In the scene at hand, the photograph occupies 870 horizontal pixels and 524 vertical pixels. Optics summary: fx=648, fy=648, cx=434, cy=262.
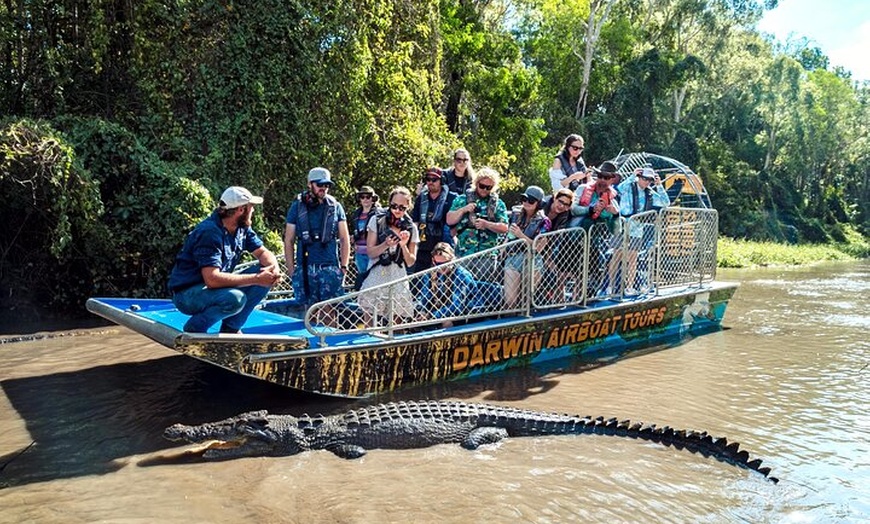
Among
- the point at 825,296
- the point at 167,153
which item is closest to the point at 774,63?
the point at 825,296

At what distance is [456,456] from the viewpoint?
4902 millimetres

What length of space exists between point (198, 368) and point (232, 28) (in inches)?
248

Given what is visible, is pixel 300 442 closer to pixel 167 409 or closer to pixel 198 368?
pixel 167 409

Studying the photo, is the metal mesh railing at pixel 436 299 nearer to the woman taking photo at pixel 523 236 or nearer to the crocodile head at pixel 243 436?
the woman taking photo at pixel 523 236

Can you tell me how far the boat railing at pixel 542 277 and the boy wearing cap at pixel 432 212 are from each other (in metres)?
0.56

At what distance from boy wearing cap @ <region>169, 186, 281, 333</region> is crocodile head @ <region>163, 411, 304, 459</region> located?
77 cm

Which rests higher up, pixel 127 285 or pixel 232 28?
pixel 232 28

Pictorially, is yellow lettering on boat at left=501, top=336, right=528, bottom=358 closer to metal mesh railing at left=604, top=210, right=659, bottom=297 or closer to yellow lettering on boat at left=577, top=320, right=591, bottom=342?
yellow lettering on boat at left=577, top=320, right=591, bottom=342

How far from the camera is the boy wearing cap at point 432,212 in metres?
6.94

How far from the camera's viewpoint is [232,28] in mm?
10680

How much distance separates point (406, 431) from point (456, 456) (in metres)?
0.42

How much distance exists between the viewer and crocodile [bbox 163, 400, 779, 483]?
4.71 m

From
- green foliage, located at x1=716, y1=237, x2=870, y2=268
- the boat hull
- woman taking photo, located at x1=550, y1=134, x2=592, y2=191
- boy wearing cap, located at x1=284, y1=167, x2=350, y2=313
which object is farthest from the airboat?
green foliage, located at x1=716, y1=237, x2=870, y2=268

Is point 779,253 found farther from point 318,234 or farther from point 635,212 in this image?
point 318,234
